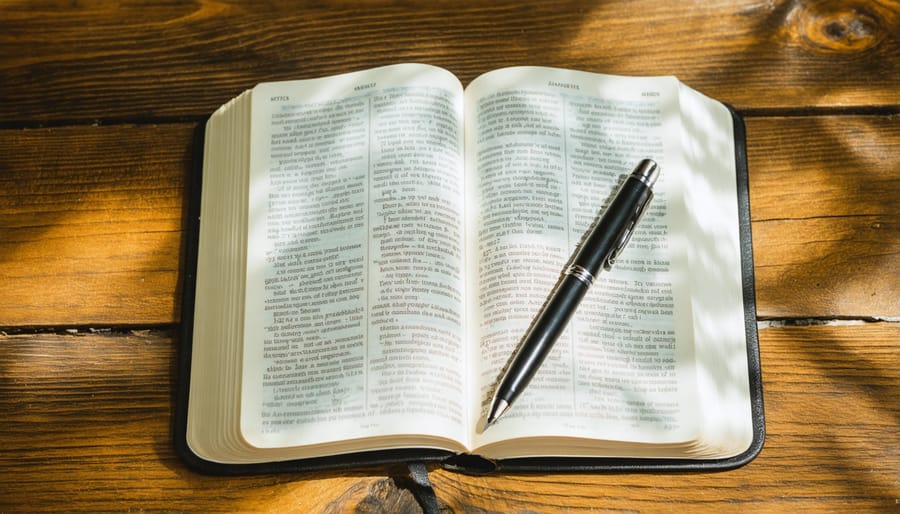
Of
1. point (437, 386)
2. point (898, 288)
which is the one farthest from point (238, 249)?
point (898, 288)

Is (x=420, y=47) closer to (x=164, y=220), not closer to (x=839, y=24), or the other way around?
(x=164, y=220)

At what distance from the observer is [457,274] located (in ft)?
2.52

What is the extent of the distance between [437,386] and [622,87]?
0.37 meters

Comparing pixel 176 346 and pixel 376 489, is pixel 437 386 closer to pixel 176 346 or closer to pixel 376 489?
pixel 376 489

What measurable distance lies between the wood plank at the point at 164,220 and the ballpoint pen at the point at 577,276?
0.16 m

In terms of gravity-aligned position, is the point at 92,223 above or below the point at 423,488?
above

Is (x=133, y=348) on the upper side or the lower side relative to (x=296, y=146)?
lower

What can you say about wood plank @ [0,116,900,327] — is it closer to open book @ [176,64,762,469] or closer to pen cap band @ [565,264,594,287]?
open book @ [176,64,762,469]

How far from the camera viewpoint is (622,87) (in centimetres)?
84

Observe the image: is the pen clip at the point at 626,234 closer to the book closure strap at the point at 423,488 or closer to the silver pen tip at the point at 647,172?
Result: the silver pen tip at the point at 647,172

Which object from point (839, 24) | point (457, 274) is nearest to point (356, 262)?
point (457, 274)

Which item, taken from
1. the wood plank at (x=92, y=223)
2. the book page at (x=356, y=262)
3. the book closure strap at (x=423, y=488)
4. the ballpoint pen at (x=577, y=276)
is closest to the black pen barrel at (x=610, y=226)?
the ballpoint pen at (x=577, y=276)

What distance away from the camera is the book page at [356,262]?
73 cm

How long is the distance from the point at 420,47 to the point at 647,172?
1.00ft
